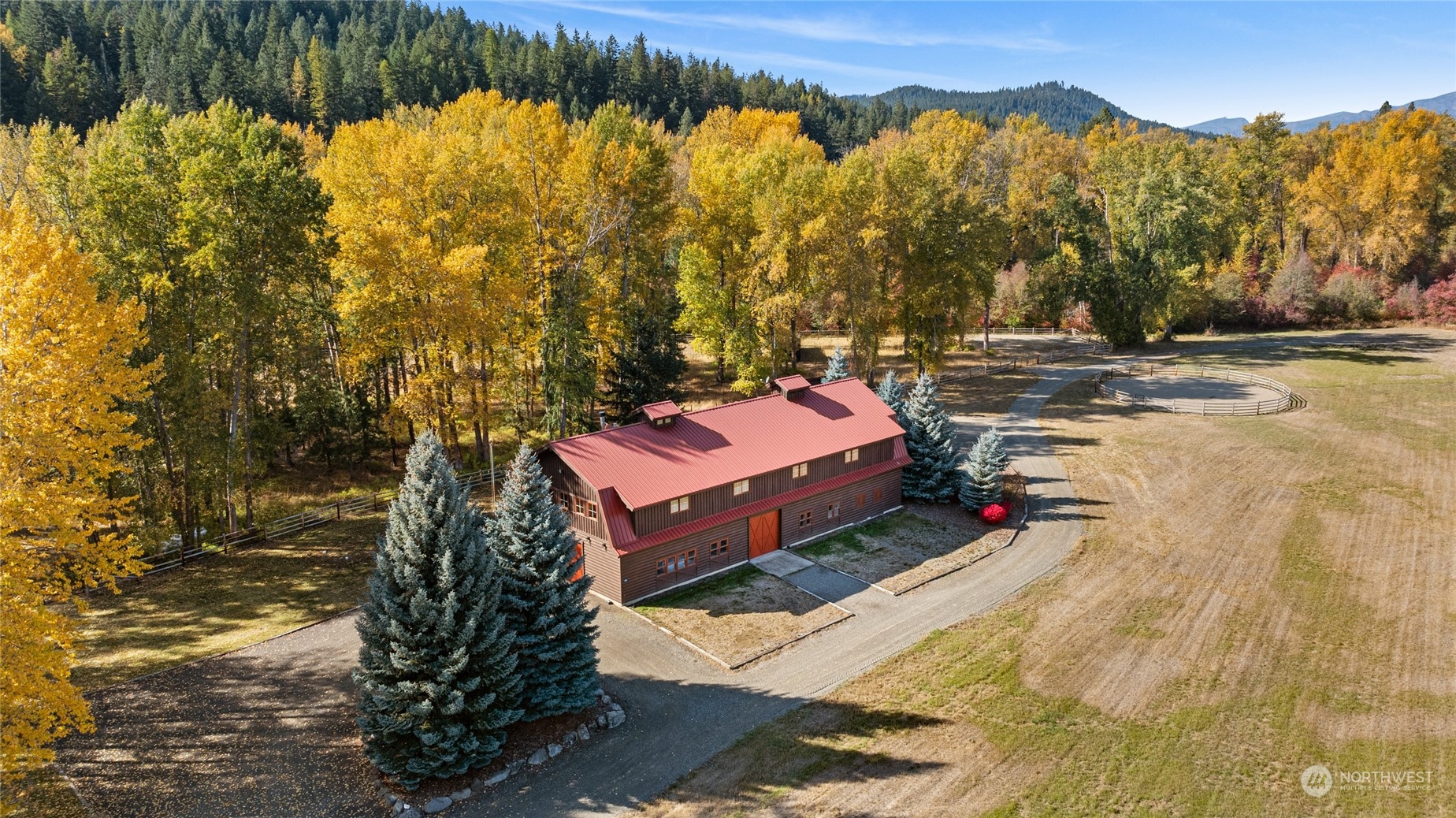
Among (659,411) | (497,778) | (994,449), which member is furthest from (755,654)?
(994,449)

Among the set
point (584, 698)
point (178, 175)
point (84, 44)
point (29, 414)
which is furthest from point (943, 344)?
point (84, 44)

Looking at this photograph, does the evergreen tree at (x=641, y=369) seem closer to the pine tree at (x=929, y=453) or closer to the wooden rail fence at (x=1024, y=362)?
the pine tree at (x=929, y=453)

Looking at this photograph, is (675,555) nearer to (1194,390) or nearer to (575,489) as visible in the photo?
(575,489)

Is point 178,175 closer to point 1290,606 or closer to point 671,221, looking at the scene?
point 671,221

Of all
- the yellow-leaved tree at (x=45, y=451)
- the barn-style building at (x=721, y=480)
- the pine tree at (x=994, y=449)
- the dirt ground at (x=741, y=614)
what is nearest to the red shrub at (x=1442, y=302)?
the pine tree at (x=994, y=449)

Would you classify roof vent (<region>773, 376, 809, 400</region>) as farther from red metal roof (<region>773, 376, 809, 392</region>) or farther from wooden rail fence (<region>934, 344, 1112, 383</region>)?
wooden rail fence (<region>934, 344, 1112, 383</region>)

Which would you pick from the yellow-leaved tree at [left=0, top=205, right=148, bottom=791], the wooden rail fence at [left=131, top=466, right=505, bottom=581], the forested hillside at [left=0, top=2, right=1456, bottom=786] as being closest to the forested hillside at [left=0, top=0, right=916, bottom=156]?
the forested hillside at [left=0, top=2, right=1456, bottom=786]

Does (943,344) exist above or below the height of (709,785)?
above

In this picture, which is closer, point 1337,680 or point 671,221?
point 1337,680
